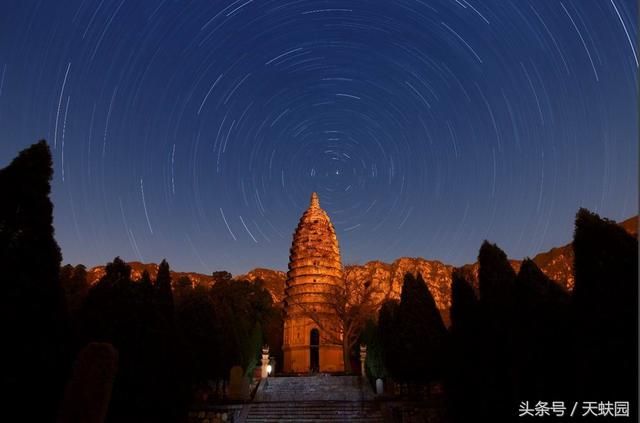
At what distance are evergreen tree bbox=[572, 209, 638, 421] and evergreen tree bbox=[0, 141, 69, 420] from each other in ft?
36.6

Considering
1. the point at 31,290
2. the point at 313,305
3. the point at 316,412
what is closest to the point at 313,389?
the point at 316,412

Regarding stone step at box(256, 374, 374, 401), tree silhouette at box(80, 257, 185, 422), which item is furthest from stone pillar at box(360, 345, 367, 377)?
tree silhouette at box(80, 257, 185, 422)

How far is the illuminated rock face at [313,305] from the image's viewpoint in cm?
4722

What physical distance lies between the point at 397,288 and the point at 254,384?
336ft

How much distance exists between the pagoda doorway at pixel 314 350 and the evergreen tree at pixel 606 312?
4073 centimetres

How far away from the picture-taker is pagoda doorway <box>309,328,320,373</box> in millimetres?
48369

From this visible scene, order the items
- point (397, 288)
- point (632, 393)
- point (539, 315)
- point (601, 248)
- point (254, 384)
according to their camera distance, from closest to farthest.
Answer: point (632, 393) → point (601, 248) → point (539, 315) → point (254, 384) → point (397, 288)

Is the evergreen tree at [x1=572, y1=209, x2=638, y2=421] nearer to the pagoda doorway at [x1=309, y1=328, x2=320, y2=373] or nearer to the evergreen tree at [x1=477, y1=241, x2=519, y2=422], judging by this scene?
the evergreen tree at [x1=477, y1=241, x2=519, y2=422]

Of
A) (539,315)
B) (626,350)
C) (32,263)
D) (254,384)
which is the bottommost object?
(254,384)

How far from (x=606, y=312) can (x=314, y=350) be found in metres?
43.0

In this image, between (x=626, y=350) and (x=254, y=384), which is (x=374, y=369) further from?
(x=626, y=350)

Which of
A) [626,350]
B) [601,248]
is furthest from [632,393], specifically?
[601,248]

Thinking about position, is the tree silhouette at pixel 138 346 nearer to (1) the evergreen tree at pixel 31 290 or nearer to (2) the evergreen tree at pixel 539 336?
(1) the evergreen tree at pixel 31 290

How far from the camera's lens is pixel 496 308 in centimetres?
1484
